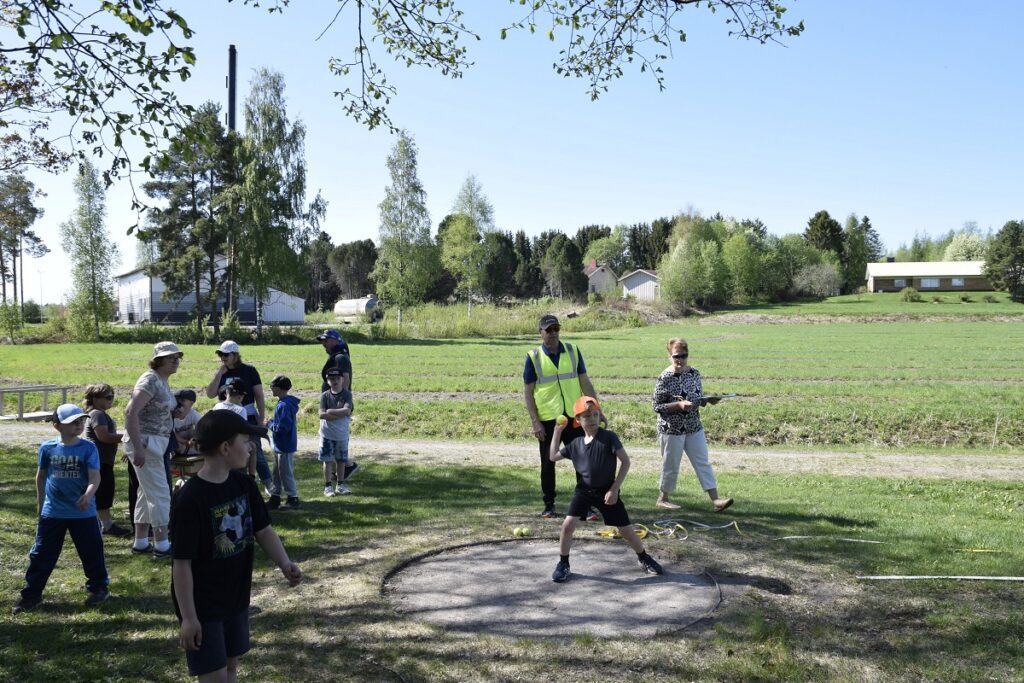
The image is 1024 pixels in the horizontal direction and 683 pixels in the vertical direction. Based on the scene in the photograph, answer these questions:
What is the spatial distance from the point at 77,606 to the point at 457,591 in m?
2.98

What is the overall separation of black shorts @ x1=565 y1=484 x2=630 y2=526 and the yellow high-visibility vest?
1719 millimetres

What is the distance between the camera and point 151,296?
242 feet

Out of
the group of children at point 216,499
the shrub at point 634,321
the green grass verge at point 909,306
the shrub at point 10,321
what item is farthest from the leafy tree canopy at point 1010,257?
the group of children at point 216,499

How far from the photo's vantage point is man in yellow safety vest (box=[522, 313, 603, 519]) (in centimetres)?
840

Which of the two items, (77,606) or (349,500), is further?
(349,500)

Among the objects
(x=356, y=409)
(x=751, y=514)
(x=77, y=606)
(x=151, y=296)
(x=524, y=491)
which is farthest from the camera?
(x=151, y=296)

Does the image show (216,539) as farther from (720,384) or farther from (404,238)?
(404,238)

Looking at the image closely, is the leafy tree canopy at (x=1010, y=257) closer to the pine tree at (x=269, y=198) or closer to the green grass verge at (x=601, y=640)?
the pine tree at (x=269, y=198)

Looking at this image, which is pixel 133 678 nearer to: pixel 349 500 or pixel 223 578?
pixel 223 578

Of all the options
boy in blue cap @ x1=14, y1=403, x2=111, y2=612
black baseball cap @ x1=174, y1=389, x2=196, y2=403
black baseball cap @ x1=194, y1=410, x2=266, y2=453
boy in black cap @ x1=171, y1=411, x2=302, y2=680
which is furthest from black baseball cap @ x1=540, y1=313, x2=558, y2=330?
black baseball cap @ x1=194, y1=410, x2=266, y2=453

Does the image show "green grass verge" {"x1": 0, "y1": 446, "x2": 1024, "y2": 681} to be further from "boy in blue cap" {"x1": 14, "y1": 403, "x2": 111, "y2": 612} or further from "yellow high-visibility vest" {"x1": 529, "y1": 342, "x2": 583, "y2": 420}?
"yellow high-visibility vest" {"x1": 529, "y1": 342, "x2": 583, "y2": 420}

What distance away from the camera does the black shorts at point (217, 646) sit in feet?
12.6

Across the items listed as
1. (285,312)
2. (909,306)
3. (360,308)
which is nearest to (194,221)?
(285,312)

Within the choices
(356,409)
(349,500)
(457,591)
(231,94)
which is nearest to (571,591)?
(457,591)
